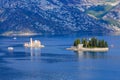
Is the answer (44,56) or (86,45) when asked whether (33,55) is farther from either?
(86,45)

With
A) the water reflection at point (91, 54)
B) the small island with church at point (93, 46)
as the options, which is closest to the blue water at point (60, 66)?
the water reflection at point (91, 54)

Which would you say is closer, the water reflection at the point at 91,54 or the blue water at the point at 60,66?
the blue water at the point at 60,66

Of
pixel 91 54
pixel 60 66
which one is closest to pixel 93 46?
pixel 91 54

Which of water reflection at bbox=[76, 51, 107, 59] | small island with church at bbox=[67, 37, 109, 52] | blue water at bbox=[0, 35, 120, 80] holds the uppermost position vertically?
small island with church at bbox=[67, 37, 109, 52]

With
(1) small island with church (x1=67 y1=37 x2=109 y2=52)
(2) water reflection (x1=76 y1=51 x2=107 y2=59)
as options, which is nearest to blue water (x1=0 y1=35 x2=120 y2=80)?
(2) water reflection (x1=76 y1=51 x2=107 y2=59)

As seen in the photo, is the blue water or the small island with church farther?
the small island with church

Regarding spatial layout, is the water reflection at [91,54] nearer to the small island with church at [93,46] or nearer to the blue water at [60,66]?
the blue water at [60,66]

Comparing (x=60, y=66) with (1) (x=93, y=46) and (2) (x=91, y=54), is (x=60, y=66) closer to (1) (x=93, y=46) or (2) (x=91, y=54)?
(2) (x=91, y=54)

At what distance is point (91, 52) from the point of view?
168875mm

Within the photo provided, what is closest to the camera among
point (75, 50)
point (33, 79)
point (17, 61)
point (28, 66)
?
point (33, 79)

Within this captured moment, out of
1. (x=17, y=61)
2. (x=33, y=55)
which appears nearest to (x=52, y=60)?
(x=17, y=61)

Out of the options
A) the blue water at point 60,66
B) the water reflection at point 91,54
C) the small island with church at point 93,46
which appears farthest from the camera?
the small island with church at point 93,46

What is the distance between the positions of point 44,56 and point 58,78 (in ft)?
168

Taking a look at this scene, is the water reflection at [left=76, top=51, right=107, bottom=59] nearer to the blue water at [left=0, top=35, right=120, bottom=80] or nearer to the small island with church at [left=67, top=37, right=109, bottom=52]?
the blue water at [left=0, top=35, right=120, bottom=80]
